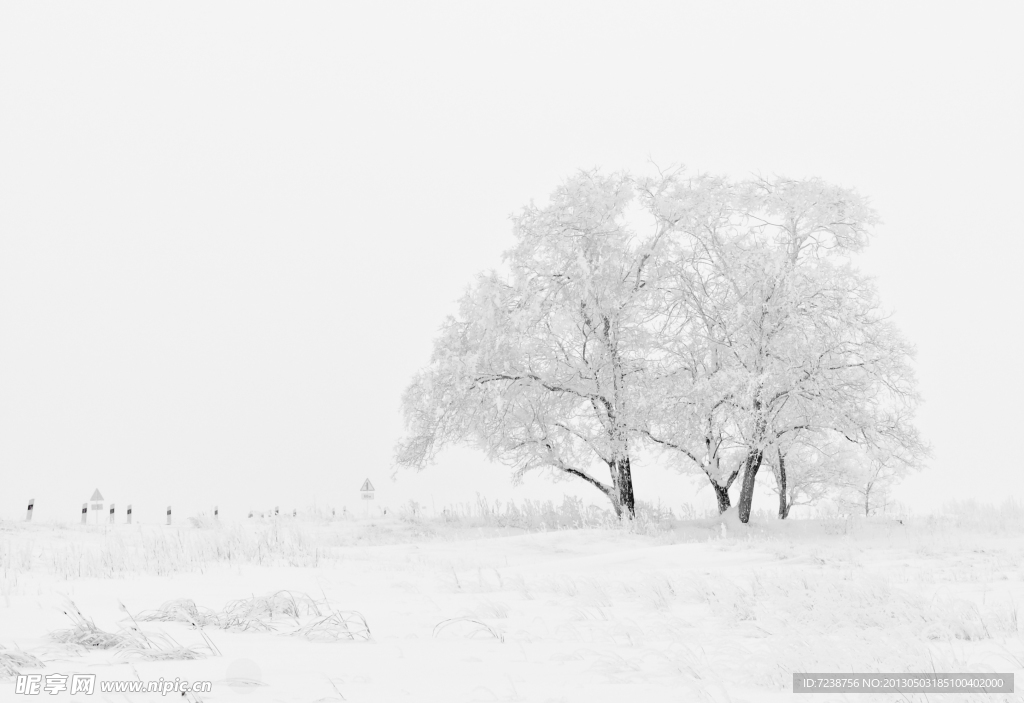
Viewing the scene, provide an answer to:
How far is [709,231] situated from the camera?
1950 cm

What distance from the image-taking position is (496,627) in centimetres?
550

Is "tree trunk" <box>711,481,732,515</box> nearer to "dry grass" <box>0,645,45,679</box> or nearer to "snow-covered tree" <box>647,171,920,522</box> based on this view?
"snow-covered tree" <box>647,171,920,522</box>

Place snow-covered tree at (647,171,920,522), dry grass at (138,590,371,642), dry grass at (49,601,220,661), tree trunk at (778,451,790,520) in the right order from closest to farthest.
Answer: dry grass at (49,601,220,661), dry grass at (138,590,371,642), snow-covered tree at (647,171,920,522), tree trunk at (778,451,790,520)

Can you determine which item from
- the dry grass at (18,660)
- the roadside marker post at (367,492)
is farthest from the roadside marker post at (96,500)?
the dry grass at (18,660)

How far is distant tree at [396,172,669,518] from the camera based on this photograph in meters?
19.5

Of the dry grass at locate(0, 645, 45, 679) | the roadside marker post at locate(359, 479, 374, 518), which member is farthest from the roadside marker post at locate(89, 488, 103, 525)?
the dry grass at locate(0, 645, 45, 679)

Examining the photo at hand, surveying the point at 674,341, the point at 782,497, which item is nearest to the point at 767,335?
the point at 674,341

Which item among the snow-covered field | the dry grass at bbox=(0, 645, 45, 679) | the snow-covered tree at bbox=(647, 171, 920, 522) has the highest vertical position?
the snow-covered tree at bbox=(647, 171, 920, 522)

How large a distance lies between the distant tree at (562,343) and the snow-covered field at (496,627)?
9.06 metres

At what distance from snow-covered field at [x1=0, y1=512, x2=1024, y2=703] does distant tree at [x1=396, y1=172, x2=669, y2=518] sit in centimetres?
906

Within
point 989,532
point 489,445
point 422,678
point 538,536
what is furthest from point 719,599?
point 489,445

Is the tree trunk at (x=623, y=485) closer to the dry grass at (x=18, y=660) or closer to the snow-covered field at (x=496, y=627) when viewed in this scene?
the snow-covered field at (x=496, y=627)

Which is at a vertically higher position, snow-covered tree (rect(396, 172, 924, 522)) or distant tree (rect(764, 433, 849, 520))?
snow-covered tree (rect(396, 172, 924, 522))

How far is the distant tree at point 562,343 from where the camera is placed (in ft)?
63.9
